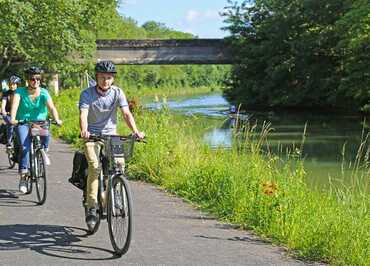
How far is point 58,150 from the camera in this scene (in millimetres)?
17422

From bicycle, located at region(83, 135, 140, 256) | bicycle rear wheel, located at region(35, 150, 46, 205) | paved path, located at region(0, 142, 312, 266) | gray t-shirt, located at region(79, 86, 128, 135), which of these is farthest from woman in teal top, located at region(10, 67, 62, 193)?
bicycle, located at region(83, 135, 140, 256)

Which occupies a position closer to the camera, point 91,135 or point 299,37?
point 91,135

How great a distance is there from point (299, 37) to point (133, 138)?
4282 centimetres

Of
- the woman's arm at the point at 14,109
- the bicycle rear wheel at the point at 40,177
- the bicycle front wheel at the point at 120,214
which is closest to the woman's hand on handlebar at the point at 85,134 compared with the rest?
the bicycle front wheel at the point at 120,214

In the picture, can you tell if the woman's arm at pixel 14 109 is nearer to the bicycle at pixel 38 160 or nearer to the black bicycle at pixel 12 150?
the bicycle at pixel 38 160

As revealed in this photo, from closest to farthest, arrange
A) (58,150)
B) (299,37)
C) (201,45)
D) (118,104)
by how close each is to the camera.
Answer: (118,104) < (58,150) < (299,37) < (201,45)

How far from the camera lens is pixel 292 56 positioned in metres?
49.1

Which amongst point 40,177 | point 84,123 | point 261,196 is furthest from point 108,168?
point 40,177

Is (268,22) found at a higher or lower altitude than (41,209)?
higher

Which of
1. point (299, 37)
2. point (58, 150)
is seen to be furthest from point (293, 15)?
point (58, 150)

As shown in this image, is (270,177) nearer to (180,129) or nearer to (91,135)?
(91,135)

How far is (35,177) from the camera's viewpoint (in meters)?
9.93

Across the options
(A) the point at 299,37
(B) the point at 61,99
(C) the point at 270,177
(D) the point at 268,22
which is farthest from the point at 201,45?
(C) the point at 270,177

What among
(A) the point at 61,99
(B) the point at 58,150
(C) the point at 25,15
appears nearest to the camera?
(B) the point at 58,150
